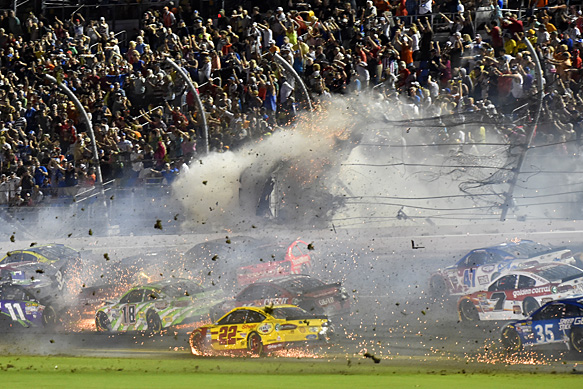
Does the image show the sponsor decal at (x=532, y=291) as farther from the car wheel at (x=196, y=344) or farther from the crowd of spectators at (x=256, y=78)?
the car wheel at (x=196, y=344)

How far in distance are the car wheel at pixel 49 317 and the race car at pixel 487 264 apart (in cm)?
688

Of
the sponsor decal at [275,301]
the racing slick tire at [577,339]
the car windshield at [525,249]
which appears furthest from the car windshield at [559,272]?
the sponsor decal at [275,301]

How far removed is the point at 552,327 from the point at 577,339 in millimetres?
380

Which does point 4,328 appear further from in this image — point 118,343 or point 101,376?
point 101,376

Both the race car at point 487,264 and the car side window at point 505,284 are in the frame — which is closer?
the car side window at point 505,284

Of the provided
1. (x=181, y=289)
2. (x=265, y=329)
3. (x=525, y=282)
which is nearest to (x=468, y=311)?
(x=525, y=282)

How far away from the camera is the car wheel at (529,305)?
13922 millimetres

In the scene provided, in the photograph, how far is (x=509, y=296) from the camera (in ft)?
46.9

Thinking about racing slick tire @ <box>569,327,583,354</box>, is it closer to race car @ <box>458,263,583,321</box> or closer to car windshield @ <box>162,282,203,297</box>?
race car @ <box>458,263,583,321</box>

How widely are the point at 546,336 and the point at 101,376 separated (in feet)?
19.8

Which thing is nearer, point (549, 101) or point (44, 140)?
point (549, 101)

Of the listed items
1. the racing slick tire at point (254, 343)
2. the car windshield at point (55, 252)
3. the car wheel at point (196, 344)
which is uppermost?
the car windshield at point (55, 252)

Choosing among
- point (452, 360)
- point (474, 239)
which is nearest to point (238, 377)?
point (452, 360)

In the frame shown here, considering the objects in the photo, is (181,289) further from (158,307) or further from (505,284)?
(505,284)
